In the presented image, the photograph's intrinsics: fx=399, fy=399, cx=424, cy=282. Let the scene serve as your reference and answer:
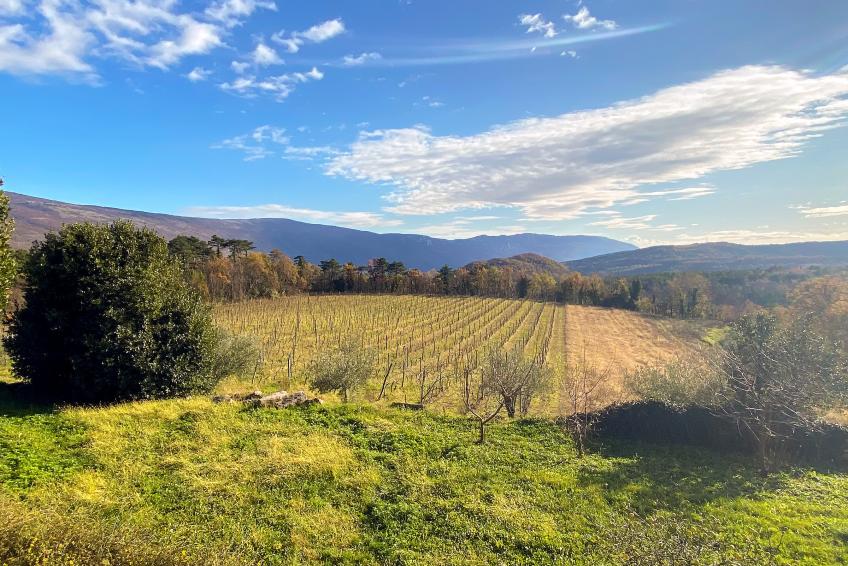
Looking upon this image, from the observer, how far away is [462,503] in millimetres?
14102

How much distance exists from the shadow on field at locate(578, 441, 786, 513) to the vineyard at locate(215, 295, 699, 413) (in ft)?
56.1

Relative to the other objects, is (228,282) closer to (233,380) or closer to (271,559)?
(233,380)

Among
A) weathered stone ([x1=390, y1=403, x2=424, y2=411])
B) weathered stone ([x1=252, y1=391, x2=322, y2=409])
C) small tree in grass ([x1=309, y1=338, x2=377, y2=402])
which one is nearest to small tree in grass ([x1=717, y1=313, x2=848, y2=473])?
weathered stone ([x1=390, y1=403, x2=424, y2=411])

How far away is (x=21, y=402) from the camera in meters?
19.4

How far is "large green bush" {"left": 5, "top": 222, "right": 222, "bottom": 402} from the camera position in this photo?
20453 mm

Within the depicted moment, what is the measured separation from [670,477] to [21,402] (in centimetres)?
3093

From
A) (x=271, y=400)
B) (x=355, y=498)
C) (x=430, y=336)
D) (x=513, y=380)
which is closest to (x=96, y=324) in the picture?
(x=271, y=400)

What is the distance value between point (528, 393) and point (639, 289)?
136 m

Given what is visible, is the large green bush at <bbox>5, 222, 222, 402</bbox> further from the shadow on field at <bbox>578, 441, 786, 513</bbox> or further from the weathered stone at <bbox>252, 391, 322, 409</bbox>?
the shadow on field at <bbox>578, 441, 786, 513</bbox>

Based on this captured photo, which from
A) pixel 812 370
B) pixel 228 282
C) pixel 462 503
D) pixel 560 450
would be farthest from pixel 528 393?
pixel 228 282

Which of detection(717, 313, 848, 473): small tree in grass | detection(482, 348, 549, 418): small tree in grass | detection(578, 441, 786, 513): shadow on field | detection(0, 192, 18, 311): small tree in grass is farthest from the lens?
detection(482, 348, 549, 418): small tree in grass

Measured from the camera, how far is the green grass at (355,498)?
1080 centimetres

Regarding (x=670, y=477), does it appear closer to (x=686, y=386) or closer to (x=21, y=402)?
(x=686, y=386)

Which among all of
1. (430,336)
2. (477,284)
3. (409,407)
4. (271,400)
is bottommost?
(430,336)
